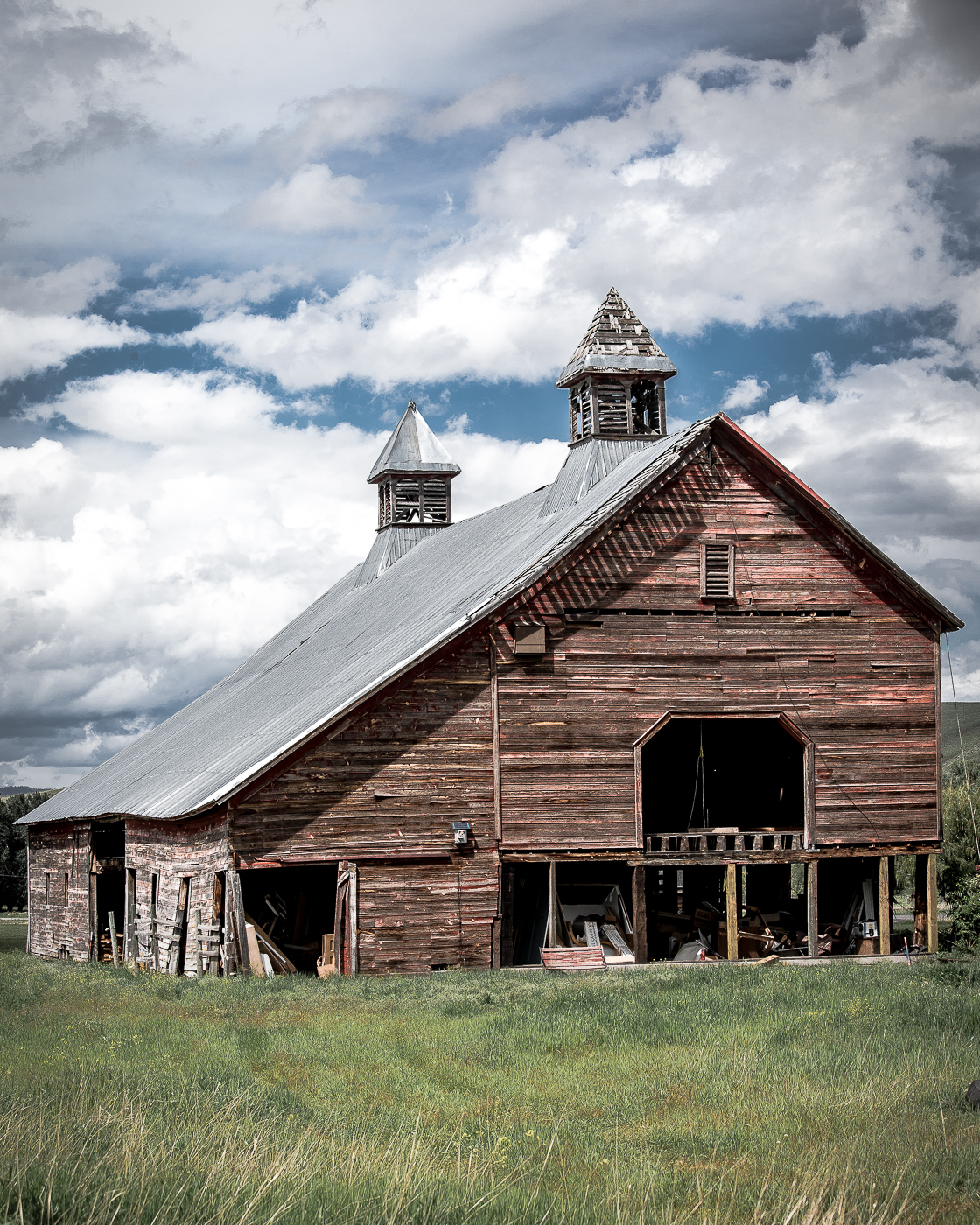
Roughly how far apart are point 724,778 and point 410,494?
1751 centimetres

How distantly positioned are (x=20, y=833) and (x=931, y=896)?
59.0m

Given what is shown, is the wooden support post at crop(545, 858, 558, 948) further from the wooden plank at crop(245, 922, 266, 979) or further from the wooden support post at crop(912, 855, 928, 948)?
the wooden support post at crop(912, 855, 928, 948)

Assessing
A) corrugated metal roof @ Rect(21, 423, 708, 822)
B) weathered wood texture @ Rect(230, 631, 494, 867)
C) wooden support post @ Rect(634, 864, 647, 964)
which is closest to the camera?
weathered wood texture @ Rect(230, 631, 494, 867)

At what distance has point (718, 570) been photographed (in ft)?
81.5

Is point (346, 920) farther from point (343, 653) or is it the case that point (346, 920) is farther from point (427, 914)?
point (343, 653)

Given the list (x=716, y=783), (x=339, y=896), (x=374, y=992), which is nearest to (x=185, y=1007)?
(x=374, y=992)

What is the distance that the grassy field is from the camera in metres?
7.33

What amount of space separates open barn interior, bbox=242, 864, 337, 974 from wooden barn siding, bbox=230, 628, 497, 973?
225 centimetres

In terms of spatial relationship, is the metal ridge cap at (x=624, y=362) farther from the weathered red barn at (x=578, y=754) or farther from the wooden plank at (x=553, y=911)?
the wooden plank at (x=553, y=911)

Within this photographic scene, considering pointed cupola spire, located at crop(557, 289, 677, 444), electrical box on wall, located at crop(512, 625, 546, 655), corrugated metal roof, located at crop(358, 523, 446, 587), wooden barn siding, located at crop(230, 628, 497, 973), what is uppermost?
pointed cupola spire, located at crop(557, 289, 677, 444)

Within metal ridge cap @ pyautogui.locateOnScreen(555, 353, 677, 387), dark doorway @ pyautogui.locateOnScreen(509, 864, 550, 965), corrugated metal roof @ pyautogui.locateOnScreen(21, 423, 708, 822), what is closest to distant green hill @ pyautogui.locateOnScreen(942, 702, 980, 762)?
corrugated metal roof @ pyautogui.locateOnScreen(21, 423, 708, 822)

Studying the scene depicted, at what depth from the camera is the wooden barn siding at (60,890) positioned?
106 feet

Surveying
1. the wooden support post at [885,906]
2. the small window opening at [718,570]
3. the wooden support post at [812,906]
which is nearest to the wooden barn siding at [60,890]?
the small window opening at [718,570]

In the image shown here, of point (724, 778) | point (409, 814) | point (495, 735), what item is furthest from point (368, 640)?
point (724, 778)
